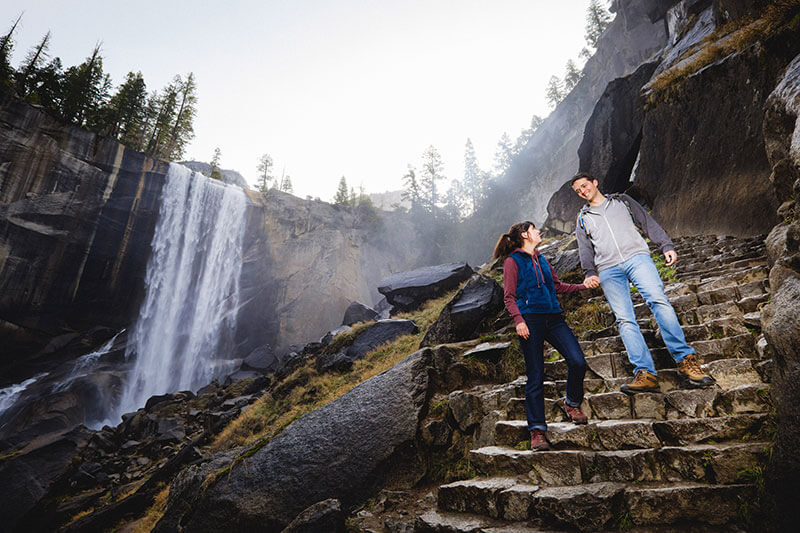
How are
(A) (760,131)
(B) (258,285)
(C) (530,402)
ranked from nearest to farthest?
(C) (530,402) → (A) (760,131) → (B) (258,285)

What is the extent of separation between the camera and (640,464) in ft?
8.96

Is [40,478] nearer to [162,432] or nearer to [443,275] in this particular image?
[162,432]

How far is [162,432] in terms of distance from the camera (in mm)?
16078

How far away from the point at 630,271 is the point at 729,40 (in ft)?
36.3

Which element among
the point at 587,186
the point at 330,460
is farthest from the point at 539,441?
the point at 330,460

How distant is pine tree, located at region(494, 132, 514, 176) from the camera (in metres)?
42.0

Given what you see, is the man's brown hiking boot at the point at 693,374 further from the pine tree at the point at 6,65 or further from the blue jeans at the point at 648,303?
the pine tree at the point at 6,65

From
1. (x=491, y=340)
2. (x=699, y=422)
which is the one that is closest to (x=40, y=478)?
(x=491, y=340)

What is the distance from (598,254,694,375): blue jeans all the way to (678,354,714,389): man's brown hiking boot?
6cm

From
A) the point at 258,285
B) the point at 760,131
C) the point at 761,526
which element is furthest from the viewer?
the point at 258,285

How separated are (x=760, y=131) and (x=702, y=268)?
426cm

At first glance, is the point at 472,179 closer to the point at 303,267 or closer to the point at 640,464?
the point at 303,267

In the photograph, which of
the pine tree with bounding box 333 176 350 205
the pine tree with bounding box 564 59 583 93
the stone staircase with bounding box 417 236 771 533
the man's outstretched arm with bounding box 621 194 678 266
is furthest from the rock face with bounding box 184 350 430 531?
the pine tree with bounding box 564 59 583 93

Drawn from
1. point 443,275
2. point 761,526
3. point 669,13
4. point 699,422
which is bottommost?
point 761,526
